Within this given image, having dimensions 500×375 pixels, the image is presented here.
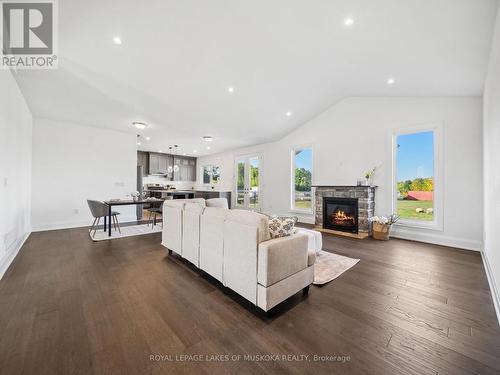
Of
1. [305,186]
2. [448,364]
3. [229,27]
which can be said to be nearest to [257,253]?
[448,364]

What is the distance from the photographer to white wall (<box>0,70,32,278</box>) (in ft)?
8.89

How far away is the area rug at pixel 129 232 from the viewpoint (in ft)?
14.4

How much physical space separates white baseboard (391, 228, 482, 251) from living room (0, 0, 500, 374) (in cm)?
3

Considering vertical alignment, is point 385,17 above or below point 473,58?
above

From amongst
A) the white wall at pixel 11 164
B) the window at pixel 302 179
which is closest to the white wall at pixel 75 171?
the white wall at pixel 11 164

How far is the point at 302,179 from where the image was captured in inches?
265

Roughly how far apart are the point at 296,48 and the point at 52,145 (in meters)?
6.19

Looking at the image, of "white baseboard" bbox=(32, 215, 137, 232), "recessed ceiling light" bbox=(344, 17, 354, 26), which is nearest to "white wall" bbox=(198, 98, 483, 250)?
"recessed ceiling light" bbox=(344, 17, 354, 26)

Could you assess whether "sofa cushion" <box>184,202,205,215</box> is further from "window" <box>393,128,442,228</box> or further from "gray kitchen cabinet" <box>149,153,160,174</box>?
"gray kitchen cabinet" <box>149,153,160,174</box>

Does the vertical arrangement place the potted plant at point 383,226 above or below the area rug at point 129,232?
above

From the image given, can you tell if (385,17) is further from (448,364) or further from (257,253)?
(448,364)

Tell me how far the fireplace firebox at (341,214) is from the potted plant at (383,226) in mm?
443

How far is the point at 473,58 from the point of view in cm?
285

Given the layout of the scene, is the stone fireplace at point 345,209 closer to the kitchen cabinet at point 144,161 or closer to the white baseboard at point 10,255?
the white baseboard at point 10,255
